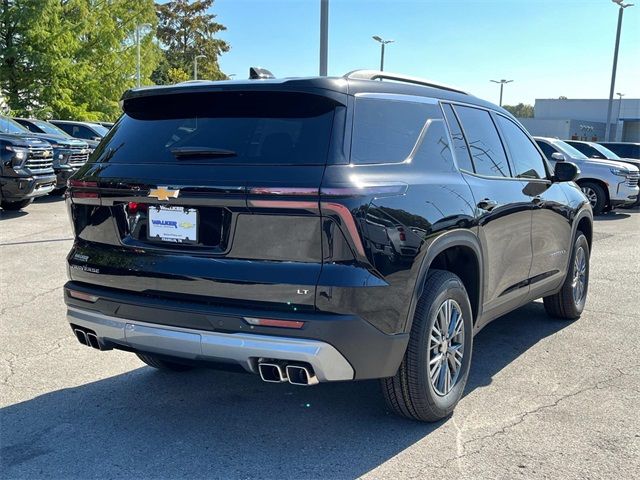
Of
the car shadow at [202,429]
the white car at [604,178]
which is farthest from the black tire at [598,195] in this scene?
the car shadow at [202,429]

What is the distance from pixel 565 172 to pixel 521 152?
0.50 metres

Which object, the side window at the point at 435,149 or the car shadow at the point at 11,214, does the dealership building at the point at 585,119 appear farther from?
the side window at the point at 435,149

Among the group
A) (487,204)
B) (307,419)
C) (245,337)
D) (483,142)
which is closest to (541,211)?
(483,142)

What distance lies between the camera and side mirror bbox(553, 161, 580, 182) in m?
5.14

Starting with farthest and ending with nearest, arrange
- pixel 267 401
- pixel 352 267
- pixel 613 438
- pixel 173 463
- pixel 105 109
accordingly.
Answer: pixel 105 109, pixel 267 401, pixel 613 438, pixel 173 463, pixel 352 267

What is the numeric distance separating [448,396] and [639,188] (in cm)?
1393

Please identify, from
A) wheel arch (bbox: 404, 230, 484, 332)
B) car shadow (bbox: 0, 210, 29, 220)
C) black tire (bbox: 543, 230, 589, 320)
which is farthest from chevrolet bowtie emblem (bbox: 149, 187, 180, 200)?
car shadow (bbox: 0, 210, 29, 220)

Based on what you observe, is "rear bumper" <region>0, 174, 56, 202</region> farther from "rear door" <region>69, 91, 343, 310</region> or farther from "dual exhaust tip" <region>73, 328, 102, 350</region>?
"dual exhaust tip" <region>73, 328, 102, 350</region>

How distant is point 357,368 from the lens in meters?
3.00

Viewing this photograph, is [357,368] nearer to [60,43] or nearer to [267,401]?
[267,401]

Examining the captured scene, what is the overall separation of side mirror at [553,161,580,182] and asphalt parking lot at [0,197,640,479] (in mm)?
1297

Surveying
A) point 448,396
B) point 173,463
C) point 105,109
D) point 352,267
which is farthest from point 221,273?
point 105,109

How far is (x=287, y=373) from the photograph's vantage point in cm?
296

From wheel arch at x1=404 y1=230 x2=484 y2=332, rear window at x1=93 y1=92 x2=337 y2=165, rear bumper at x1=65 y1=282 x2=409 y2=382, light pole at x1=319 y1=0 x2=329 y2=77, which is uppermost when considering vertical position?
light pole at x1=319 y1=0 x2=329 y2=77
